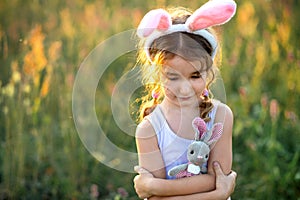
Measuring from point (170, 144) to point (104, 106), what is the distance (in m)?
2.00

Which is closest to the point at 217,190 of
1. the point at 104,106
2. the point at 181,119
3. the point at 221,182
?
the point at 221,182

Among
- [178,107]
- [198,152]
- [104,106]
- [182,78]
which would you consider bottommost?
[104,106]

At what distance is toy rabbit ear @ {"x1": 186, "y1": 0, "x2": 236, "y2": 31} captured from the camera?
2.49 metres

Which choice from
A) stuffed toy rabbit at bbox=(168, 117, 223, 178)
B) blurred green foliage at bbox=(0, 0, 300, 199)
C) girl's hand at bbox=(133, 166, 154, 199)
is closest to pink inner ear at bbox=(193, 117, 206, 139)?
stuffed toy rabbit at bbox=(168, 117, 223, 178)

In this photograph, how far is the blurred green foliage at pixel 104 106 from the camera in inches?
153

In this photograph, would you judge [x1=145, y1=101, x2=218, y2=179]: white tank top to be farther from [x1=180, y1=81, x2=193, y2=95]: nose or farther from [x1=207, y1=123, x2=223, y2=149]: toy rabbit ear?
[x1=180, y1=81, x2=193, y2=95]: nose

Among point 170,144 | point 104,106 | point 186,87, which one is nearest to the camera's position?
point 186,87

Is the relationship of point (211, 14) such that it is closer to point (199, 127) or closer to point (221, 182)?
point (199, 127)

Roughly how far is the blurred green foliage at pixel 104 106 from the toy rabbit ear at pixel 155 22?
130 cm

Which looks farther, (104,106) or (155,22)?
(104,106)

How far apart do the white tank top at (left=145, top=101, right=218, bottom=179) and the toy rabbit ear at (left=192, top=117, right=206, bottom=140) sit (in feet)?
0.16

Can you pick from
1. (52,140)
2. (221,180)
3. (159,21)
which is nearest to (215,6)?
(159,21)

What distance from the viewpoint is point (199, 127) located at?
254 cm

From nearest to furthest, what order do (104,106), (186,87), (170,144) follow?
1. (186,87)
2. (170,144)
3. (104,106)
